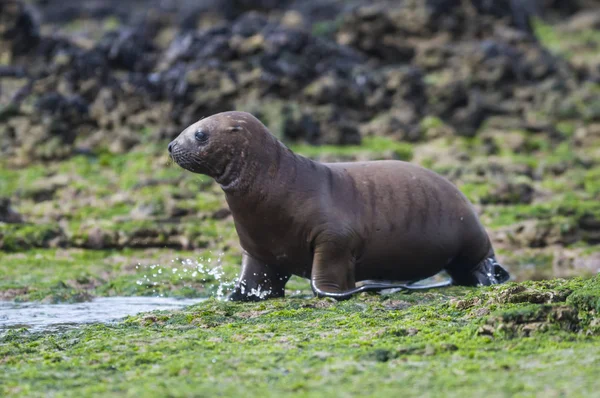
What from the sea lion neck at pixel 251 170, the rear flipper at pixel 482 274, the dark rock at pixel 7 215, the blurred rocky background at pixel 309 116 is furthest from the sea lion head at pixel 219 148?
the dark rock at pixel 7 215

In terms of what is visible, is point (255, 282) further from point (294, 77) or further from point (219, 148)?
point (294, 77)

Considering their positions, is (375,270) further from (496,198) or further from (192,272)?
(496,198)

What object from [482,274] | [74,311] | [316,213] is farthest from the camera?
[482,274]

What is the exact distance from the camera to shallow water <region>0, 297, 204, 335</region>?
289 inches

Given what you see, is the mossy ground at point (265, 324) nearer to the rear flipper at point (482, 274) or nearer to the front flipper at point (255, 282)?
the front flipper at point (255, 282)

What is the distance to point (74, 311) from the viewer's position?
8.18 meters

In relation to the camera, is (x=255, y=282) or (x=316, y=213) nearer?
(x=316, y=213)

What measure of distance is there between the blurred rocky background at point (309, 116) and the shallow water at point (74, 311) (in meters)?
3.84

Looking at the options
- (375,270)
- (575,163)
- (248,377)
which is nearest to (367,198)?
(375,270)

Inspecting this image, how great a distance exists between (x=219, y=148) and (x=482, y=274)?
2.88 m

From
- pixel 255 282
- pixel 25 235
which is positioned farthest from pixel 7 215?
pixel 255 282

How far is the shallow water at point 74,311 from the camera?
733cm

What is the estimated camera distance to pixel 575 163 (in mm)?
18344

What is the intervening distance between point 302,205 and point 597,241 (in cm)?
707
